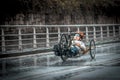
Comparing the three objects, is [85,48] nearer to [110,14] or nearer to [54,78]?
[54,78]

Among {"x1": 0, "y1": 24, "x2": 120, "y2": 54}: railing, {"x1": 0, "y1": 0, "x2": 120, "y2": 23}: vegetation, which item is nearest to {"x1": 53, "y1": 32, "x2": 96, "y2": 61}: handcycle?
{"x1": 0, "y1": 24, "x2": 120, "y2": 54}: railing

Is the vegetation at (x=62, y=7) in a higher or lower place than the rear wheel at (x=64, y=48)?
higher

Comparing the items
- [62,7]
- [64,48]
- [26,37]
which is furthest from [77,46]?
[62,7]

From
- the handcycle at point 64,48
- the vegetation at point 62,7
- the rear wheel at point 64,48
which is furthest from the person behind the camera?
the vegetation at point 62,7

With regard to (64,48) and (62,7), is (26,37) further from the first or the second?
(64,48)

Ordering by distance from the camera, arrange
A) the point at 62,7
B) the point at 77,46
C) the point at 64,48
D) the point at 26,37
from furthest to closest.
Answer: the point at 62,7, the point at 26,37, the point at 77,46, the point at 64,48

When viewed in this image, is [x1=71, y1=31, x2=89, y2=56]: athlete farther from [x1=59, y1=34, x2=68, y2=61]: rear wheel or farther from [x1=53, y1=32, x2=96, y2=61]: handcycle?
[x1=59, y1=34, x2=68, y2=61]: rear wheel

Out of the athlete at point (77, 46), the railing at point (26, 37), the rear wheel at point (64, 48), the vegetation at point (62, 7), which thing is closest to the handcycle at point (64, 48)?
the rear wheel at point (64, 48)

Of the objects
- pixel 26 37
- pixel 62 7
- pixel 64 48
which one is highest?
pixel 62 7

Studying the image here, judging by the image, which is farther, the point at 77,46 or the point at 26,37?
the point at 26,37

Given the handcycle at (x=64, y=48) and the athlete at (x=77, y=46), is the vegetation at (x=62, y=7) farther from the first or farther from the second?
the handcycle at (x=64, y=48)

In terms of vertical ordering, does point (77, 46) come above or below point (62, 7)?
below

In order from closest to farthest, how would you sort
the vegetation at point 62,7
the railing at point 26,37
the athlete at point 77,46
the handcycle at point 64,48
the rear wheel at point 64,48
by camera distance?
the handcycle at point 64,48, the rear wheel at point 64,48, the athlete at point 77,46, the railing at point 26,37, the vegetation at point 62,7

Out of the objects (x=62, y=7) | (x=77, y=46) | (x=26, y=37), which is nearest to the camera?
Result: (x=77, y=46)
